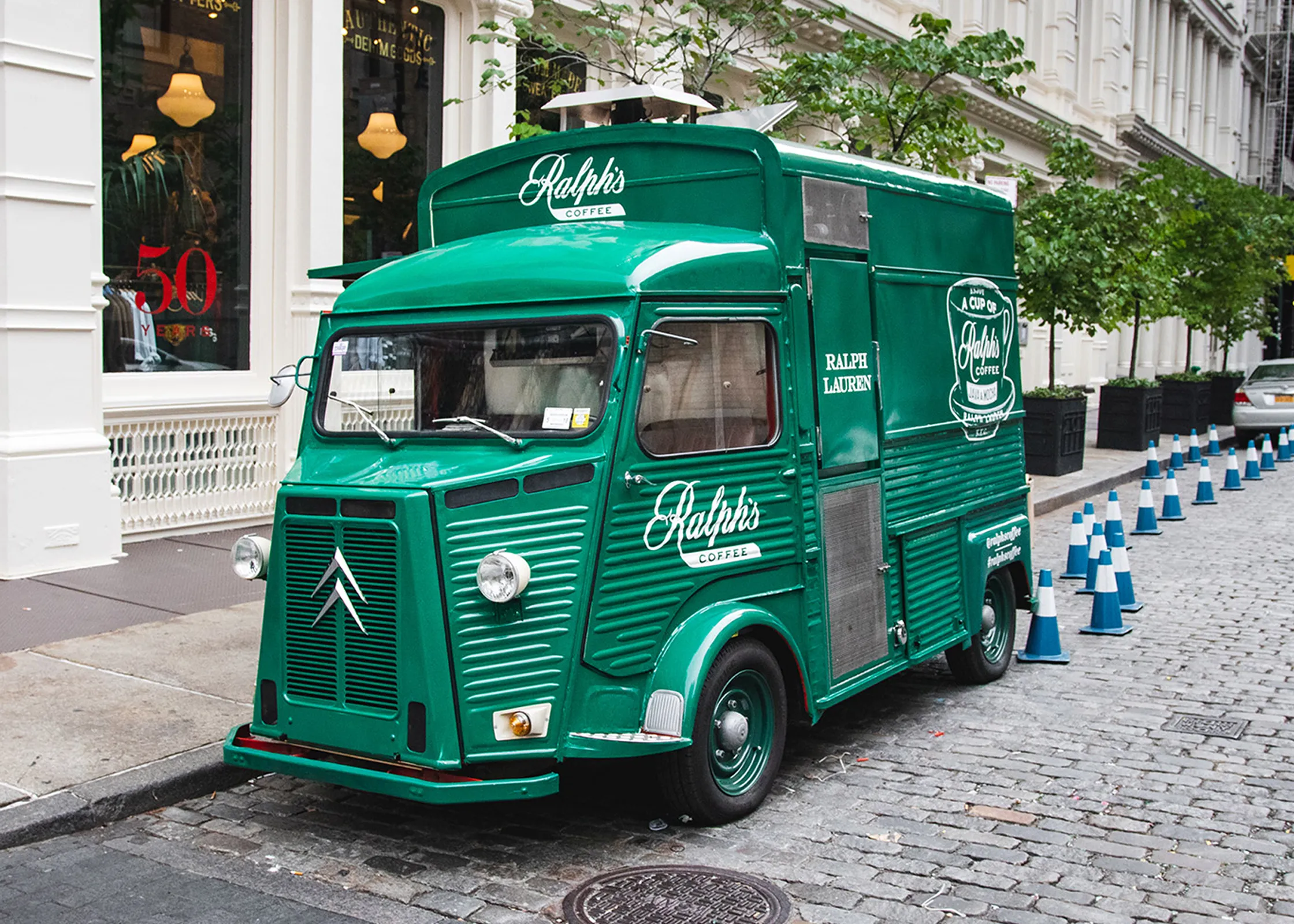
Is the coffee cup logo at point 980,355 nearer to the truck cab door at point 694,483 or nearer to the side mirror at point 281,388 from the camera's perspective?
the truck cab door at point 694,483

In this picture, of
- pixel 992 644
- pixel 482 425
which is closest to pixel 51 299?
pixel 482 425

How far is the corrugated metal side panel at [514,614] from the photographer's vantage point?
5.09 metres

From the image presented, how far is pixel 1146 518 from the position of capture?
14922mm

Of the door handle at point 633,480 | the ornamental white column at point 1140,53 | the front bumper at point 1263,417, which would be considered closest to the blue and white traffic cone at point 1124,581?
the door handle at point 633,480

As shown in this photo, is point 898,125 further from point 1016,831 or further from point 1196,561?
point 1016,831

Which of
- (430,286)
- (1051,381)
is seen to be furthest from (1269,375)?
(430,286)

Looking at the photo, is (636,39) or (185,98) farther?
(185,98)

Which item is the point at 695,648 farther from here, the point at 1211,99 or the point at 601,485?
the point at 1211,99

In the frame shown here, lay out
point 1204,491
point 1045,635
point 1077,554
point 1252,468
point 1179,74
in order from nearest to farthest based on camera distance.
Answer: point 1045,635
point 1077,554
point 1204,491
point 1252,468
point 1179,74

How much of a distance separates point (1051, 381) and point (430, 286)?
659 inches

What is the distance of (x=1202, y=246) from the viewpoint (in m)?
28.4

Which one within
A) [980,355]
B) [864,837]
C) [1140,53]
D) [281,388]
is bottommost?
[864,837]

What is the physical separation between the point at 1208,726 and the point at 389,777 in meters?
4.55

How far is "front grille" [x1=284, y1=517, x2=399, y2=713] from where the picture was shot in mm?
5164
